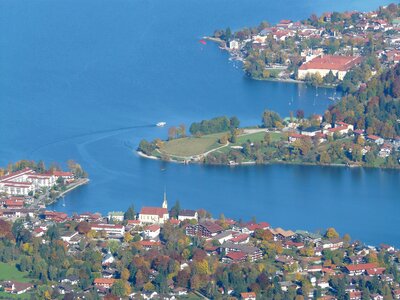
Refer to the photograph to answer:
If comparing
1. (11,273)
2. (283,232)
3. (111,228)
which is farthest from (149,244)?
(11,273)

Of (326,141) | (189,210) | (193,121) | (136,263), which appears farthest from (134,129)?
(136,263)

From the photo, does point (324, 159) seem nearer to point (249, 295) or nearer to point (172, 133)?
point (172, 133)

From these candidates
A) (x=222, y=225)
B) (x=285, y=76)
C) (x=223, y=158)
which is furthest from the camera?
(x=285, y=76)

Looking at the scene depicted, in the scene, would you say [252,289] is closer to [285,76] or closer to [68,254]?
[68,254]

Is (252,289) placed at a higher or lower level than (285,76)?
lower

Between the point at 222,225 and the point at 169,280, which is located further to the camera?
the point at 222,225

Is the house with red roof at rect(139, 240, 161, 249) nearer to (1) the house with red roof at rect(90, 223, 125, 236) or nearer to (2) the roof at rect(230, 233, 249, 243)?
(1) the house with red roof at rect(90, 223, 125, 236)
